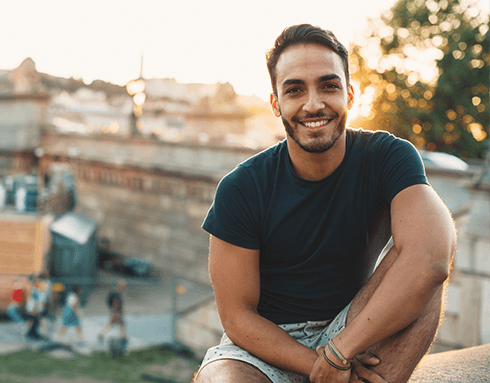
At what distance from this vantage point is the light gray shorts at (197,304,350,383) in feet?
7.66

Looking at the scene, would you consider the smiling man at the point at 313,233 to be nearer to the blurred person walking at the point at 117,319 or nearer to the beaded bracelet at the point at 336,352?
the beaded bracelet at the point at 336,352

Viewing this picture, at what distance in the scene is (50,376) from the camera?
1107cm

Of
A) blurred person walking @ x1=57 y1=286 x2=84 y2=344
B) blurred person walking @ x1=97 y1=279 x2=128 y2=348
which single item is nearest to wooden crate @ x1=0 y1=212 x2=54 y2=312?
blurred person walking @ x1=57 y1=286 x2=84 y2=344

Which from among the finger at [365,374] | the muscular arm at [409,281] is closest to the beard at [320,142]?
the muscular arm at [409,281]

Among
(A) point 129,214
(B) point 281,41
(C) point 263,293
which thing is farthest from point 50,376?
(B) point 281,41

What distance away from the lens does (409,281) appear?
2.11 m

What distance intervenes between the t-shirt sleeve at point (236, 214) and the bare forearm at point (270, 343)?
40cm

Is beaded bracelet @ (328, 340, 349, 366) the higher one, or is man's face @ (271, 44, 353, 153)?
man's face @ (271, 44, 353, 153)

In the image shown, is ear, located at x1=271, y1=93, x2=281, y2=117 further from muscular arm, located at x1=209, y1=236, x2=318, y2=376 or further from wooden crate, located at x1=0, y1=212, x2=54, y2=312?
wooden crate, located at x1=0, y1=212, x2=54, y2=312

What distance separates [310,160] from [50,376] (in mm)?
11066

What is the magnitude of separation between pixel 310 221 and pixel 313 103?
63 centimetres

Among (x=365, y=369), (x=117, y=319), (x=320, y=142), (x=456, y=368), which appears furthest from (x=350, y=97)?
(x=117, y=319)

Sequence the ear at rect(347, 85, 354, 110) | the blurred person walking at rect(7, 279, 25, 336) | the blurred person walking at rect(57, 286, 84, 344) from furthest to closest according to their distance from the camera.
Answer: the blurred person walking at rect(7, 279, 25, 336) < the blurred person walking at rect(57, 286, 84, 344) < the ear at rect(347, 85, 354, 110)

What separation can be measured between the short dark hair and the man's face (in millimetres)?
27
